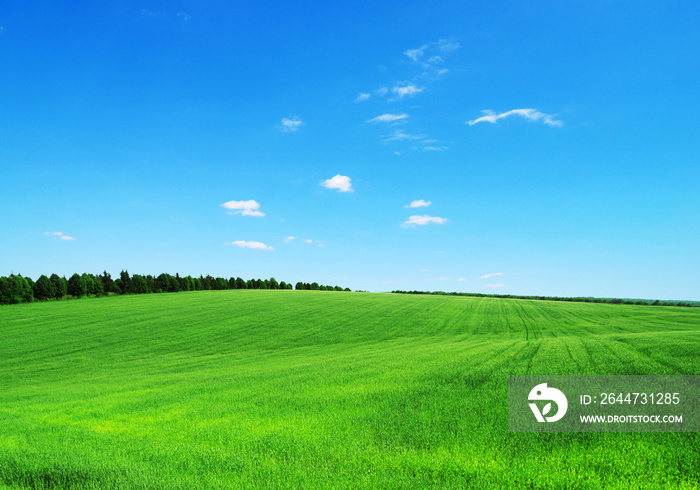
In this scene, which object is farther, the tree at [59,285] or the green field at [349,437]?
the tree at [59,285]

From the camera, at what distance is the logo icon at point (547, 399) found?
5.88 meters

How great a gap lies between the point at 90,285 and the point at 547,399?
100110 mm

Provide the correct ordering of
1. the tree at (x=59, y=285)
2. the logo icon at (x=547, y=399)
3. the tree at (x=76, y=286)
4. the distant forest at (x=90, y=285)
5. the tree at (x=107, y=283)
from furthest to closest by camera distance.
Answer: the tree at (x=107, y=283), the tree at (x=76, y=286), the tree at (x=59, y=285), the distant forest at (x=90, y=285), the logo icon at (x=547, y=399)

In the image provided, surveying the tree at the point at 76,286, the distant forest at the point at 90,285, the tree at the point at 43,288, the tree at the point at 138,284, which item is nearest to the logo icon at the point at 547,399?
the distant forest at the point at 90,285

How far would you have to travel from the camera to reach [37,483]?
4.76 meters

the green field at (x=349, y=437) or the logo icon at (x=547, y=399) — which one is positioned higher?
the logo icon at (x=547, y=399)

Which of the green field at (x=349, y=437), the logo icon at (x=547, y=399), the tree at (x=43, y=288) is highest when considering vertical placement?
the logo icon at (x=547, y=399)

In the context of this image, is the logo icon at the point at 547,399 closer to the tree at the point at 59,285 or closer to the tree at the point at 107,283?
the tree at the point at 59,285

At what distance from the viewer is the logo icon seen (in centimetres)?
588

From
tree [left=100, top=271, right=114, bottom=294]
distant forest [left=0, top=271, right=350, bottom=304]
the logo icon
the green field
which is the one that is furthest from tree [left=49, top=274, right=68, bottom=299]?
the logo icon

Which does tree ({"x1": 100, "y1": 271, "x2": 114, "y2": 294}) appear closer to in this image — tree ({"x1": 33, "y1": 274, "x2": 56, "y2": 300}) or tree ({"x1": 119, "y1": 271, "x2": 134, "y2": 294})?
tree ({"x1": 119, "y1": 271, "x2": 134, "y2": 294})

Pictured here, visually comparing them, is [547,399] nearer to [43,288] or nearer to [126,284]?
[43,288]

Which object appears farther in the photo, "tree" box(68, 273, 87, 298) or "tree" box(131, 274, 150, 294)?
"tree" box(131, 274, 150, 294)

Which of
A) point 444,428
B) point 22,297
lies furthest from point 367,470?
point 22,297
